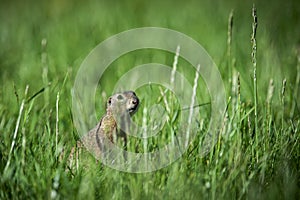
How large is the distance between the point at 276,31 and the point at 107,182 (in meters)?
3.37

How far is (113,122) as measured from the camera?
3.19m

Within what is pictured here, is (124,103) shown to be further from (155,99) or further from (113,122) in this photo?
(155,99)

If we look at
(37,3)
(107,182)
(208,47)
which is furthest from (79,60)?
(37,3)

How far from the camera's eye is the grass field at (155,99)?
2445 millimetres

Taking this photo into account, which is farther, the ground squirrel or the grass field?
the ground squirrel

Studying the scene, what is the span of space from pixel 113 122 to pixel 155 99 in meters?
0.74

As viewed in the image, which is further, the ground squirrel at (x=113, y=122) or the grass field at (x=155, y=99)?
the ground squirrel at (x=113, y=122)

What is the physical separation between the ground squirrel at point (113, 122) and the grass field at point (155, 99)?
0.31 feet

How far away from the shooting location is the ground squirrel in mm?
2992

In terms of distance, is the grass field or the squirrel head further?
the squirrel head

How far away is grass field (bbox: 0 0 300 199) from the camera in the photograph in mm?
2445

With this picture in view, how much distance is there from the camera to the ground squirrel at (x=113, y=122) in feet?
9.82

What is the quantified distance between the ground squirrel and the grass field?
95 millimetres

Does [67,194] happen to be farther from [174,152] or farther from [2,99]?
[2,99]
